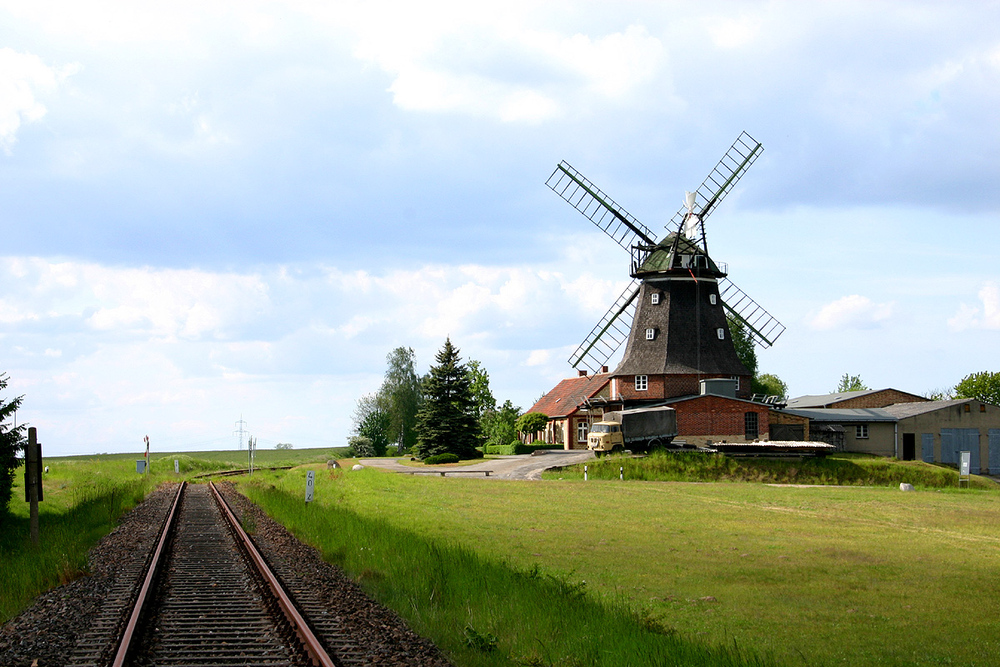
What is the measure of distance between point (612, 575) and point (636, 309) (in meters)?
42.8

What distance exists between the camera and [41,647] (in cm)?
1031

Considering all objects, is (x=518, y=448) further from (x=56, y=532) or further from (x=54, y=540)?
(x=54, y=540)

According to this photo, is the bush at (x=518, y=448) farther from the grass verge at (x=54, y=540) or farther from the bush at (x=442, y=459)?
the grass verge at (x=54, y=540)

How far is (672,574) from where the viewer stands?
16.8 metres

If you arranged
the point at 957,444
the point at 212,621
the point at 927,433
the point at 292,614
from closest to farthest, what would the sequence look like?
the point at 292,614 → the point at 212,621 → the point at 927,433 → the point at 957,444

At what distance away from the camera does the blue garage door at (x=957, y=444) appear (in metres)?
58.2

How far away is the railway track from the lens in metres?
9.88

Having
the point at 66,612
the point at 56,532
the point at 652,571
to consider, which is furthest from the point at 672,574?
the point at 56,532

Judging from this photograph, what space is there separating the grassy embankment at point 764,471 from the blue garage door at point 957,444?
33.9ft

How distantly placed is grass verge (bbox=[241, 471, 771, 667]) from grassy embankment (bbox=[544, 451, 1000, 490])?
97.9 ft

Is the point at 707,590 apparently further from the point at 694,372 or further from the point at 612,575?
the point at 694,372

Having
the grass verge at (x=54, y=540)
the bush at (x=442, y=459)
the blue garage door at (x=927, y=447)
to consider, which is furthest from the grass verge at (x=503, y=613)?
the blue garage door at (x=927, y=447)

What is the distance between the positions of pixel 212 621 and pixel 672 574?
28.4 feet

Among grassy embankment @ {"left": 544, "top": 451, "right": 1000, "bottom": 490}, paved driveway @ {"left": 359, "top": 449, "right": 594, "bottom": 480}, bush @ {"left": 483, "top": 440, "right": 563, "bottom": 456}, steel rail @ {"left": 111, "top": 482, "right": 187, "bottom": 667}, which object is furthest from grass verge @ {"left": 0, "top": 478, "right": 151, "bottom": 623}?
bush @ {"left": 483, "top": 440, "right": 563, "bottom": 456}
